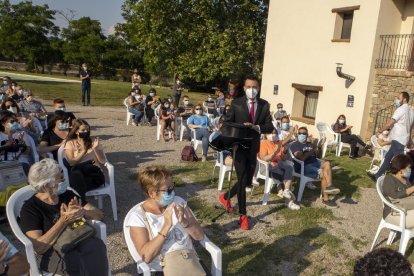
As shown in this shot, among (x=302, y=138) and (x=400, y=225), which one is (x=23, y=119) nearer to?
(x=302, y=138)

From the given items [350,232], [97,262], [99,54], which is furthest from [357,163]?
[99,54]

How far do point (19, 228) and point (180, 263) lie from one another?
1.28 meters

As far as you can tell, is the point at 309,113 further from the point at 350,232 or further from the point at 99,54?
the point at 99,54

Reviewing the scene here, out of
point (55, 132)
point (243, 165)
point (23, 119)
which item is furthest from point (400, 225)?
point (23, 119)

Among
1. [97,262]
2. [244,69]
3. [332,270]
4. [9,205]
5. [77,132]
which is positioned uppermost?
[244,69]

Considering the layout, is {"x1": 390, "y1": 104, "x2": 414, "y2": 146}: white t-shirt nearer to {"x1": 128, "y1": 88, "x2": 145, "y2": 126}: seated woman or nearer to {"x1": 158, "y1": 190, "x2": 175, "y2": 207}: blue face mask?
{"x1": 158, "y1": 190, "x2": 175, "y2": 207}: blue face mask

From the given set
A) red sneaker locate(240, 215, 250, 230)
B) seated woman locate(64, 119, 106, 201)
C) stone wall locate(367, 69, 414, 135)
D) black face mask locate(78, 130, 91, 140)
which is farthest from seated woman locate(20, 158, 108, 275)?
stone wall locate(367, 69, 414, 135)

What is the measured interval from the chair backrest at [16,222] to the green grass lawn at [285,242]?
6.36ft

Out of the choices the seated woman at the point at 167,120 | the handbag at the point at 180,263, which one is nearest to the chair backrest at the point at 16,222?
the handbag at the point at 180,263

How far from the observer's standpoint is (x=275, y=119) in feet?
41.0

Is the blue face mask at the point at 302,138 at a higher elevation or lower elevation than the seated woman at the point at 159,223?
higher

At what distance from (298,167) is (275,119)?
6.18 metres

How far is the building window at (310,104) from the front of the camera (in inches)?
556

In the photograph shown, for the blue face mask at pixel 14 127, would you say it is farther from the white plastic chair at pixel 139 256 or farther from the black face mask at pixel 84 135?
the white plastic chair at pixel 139 256
